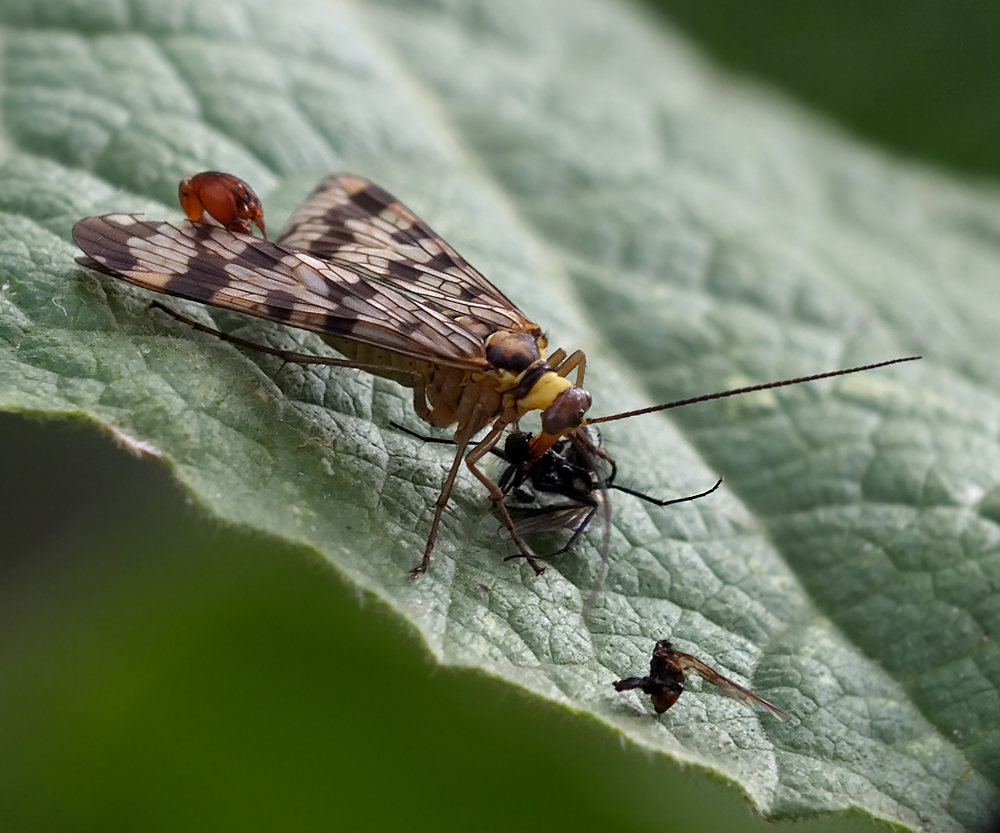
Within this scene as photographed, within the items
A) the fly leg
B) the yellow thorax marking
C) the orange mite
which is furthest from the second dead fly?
the orange mite

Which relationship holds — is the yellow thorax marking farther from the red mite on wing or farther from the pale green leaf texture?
the pale green leaf texture

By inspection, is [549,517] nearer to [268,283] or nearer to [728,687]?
[728,687]

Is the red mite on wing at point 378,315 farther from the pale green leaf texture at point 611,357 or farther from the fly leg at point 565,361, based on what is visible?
the pale green leaf texture at point 611,357

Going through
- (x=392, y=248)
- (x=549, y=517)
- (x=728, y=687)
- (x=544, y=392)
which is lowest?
(x=549, y=517)

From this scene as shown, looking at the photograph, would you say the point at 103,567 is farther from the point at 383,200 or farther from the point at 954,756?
the point at 954,756

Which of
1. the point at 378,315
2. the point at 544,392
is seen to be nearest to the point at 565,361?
the point at 544,392

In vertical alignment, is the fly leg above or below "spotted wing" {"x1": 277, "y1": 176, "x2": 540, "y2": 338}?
above

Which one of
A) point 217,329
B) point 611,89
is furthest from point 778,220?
point 217,329

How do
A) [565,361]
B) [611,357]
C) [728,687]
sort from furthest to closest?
1. [611,357]
2. [565,361]
3. [728,687]
